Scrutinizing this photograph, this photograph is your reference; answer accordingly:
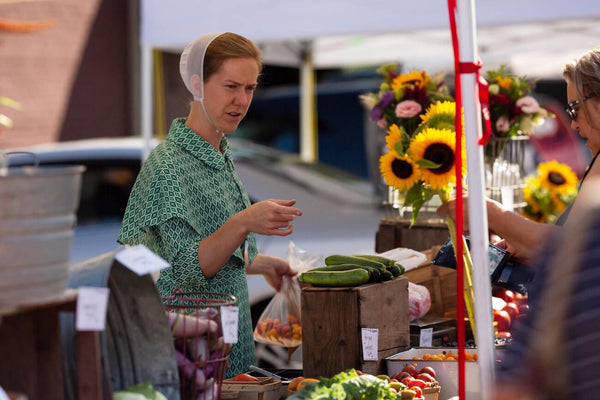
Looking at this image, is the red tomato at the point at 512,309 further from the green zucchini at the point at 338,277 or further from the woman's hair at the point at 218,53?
the woman's hair at the point at 218,53

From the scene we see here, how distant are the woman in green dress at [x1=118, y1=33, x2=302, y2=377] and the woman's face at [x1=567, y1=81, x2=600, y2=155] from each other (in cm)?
96

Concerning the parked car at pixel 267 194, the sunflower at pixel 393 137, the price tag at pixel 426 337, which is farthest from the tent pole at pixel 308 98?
the sunflower at pixel 393 137

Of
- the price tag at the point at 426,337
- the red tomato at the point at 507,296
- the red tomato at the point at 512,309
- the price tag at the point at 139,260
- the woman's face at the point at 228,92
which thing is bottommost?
the price tag at the point at 426,337

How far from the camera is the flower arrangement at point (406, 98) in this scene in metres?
3.79

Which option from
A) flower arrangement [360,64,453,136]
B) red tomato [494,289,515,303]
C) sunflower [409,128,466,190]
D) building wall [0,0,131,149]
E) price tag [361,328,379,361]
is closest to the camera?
sunflower [409,128,466,190]

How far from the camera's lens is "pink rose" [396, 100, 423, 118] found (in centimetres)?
376

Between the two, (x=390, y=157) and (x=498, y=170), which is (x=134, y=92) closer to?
(x=498, y=170)

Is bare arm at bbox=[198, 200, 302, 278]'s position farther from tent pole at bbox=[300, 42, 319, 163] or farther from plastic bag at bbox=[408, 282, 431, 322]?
tent pole at bbox=[300, 42, 319, 163]

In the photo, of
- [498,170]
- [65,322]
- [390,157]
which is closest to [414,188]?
[390,157]

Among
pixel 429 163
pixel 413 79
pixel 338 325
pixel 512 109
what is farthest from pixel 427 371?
pixel 512 109

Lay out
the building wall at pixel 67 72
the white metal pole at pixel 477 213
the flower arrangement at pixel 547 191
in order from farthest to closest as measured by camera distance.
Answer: the building wall at pixel 67 72
the flower arrangement at pixel 547 191
the white metal pole at pixel 477 213

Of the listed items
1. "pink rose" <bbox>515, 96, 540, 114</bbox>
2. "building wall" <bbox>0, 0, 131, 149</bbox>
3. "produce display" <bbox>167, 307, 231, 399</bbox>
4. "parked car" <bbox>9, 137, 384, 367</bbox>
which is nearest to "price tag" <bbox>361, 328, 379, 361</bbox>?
"produce display" <bbox>167, 307, 231, 399</bbox>

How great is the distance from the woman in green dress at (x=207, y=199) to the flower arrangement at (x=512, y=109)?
1664mm

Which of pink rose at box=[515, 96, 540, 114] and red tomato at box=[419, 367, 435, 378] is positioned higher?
pink rose at box=[515, 96, 540, 114]
